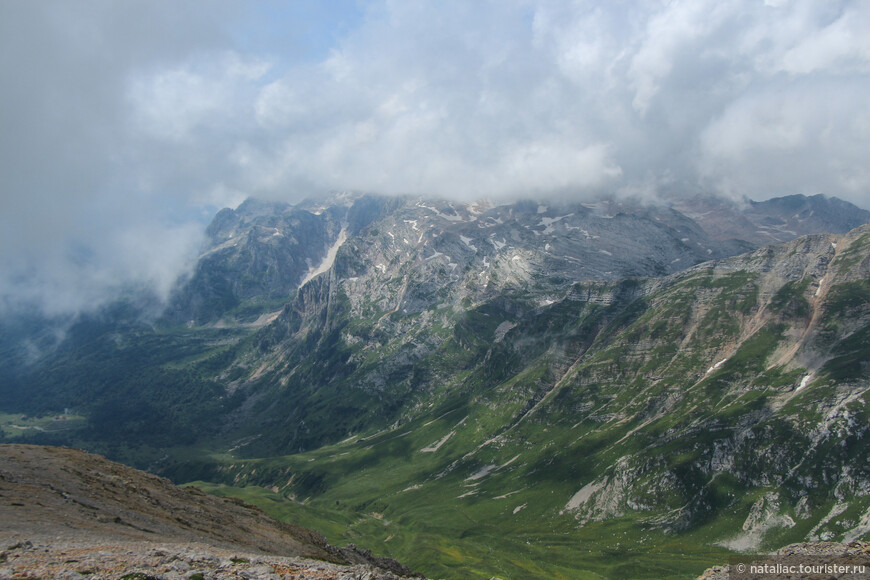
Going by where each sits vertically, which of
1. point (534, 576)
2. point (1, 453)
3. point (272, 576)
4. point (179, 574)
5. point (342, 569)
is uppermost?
point (1, 453)

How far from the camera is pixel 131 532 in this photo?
202 ft

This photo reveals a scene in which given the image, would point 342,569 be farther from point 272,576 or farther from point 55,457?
point 55,457

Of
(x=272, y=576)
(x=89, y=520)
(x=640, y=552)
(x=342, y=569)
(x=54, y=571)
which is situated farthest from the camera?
(x=640, y=552)

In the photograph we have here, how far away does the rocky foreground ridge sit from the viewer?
133 ft

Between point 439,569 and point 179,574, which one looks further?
point 439,569

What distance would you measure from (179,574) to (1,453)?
69458mm

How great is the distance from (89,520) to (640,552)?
675 ft

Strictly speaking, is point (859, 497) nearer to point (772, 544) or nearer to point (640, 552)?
point (772, 544)

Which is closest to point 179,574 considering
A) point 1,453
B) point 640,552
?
point 1,453

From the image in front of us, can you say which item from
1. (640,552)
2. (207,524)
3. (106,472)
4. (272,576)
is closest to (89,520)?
(207,524)

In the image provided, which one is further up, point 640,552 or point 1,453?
point 1,453

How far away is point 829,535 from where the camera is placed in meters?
174

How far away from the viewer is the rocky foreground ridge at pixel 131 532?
133 ft

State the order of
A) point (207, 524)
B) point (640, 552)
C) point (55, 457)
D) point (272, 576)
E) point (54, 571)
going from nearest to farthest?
point (54, 571) < point (272, 576) < point (207, 524) < point (55, 457) < point (640, 552)
